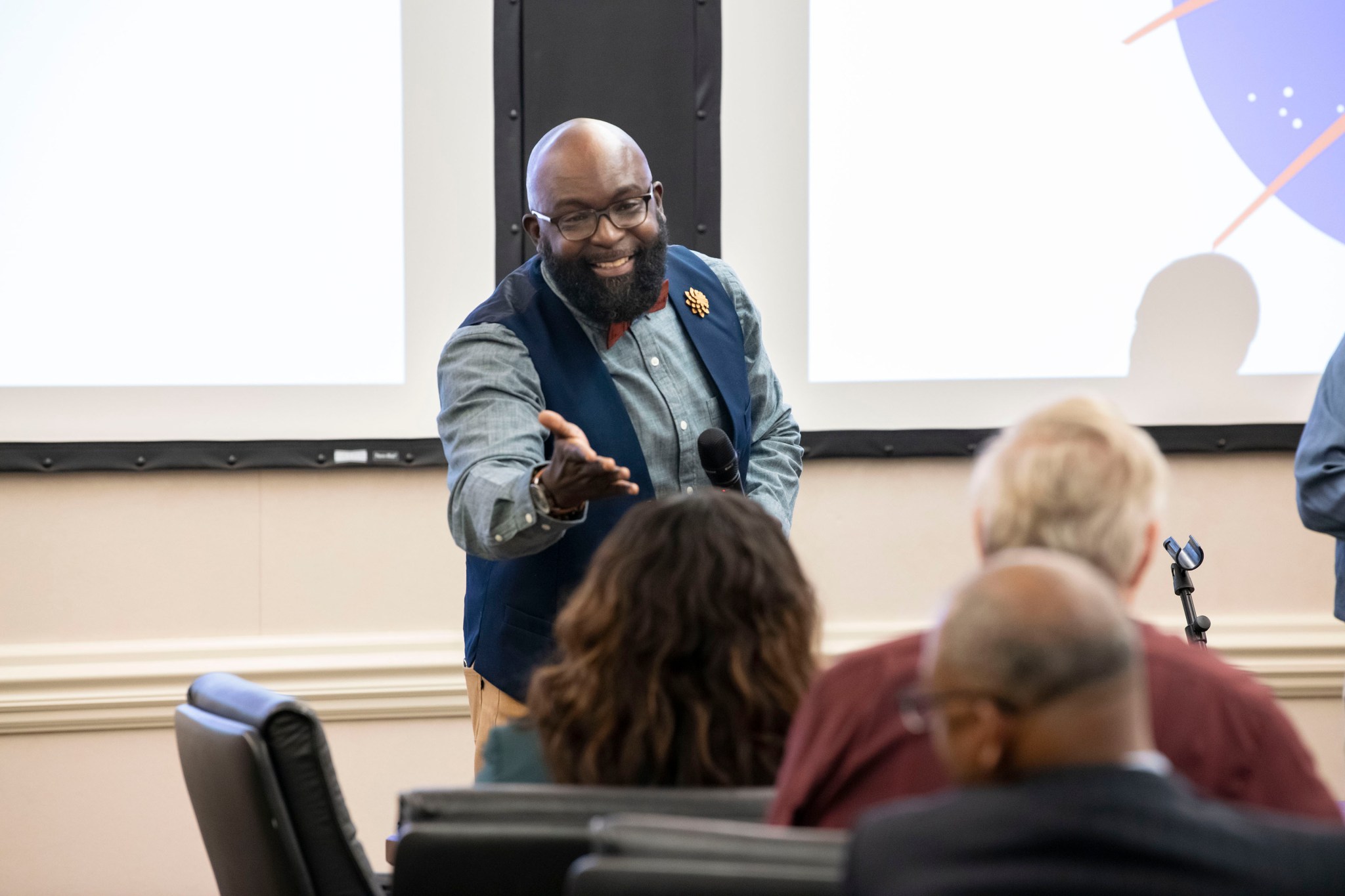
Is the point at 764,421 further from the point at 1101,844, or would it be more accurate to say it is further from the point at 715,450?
the point at 1101,844

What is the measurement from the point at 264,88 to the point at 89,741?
153 cm

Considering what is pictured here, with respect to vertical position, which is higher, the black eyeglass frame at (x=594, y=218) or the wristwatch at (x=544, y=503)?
the black eyeglass frame at (x=594, y=218)

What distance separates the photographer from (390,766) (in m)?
3.13

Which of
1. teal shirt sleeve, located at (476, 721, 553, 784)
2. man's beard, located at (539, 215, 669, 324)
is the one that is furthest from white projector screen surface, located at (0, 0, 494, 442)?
teal shirt sleeve, located at (476, 721, 553, 784)

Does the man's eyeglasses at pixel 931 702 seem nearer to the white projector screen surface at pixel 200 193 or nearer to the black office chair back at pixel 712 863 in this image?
the black office chair back at pixel 712 863

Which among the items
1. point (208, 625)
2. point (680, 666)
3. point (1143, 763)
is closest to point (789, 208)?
point (208, 625)

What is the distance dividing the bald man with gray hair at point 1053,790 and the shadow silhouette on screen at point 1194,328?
2535mm

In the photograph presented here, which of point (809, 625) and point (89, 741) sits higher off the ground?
point (809, 625)

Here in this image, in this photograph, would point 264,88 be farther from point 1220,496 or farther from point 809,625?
point 1220,496

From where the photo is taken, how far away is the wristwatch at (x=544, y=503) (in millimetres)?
1837

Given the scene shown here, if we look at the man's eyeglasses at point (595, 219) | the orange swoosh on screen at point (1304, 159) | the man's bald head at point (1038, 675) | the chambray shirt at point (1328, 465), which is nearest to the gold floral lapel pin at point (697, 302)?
the man's eyeglasses at point (595, 219)

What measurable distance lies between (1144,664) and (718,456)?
3.14ft

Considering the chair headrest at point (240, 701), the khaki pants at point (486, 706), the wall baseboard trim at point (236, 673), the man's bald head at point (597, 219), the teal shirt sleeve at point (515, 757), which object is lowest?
the wall baseboard trim at point (236, 673)

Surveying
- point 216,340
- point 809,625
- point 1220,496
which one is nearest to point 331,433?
point 216,340
